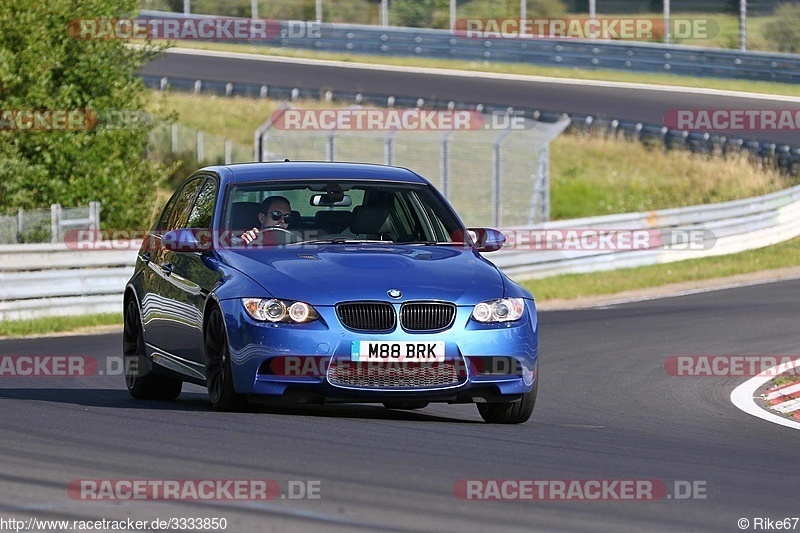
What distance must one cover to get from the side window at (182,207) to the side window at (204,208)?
0.14m

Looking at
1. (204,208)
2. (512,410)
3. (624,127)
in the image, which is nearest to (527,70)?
(624,127)

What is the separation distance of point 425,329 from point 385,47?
3835 centimetres

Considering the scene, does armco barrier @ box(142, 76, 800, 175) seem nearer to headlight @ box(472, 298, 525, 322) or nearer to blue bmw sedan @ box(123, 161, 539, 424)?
blue bmw sedan @ box(123, 161, 539, 424)

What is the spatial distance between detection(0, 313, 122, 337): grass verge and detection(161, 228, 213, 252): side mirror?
29.9 ft

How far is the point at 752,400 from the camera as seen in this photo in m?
12.1

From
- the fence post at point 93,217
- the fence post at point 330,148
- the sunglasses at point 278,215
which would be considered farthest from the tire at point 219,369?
the fence post at point 330,148

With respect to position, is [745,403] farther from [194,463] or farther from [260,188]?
[194,463]

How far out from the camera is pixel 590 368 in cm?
1438

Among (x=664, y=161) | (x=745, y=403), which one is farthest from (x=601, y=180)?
(x=745, y=403)

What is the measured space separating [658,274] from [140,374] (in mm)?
15654

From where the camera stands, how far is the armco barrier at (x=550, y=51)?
40562mm

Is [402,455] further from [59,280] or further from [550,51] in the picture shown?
[550,51]

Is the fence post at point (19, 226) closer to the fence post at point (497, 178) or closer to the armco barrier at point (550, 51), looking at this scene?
the fence post at point (497, 178)

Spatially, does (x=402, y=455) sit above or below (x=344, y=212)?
below
